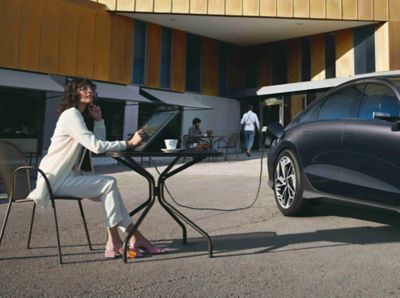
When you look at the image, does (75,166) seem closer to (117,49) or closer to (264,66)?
(117,49)

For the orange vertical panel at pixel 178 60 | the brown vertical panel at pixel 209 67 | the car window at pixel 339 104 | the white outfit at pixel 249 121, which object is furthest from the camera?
the brown vertical panel at pixel 209 67

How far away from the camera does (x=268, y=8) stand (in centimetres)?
1691

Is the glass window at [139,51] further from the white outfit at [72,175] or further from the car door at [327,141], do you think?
the white outfit at [72,175]

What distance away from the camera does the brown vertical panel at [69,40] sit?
14719 millimetres

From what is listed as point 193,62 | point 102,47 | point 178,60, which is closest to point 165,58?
point 178,60

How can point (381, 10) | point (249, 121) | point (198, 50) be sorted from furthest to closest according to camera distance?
1. point (198, 50)
2. point (381, 10)
3. point (249, 121)

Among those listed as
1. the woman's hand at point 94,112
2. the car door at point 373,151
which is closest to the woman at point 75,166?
the woman's hand at point 94,112

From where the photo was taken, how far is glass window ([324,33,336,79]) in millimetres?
19516

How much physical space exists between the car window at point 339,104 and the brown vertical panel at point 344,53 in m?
15.1

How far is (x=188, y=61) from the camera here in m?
20.1

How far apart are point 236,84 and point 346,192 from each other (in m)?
18.9

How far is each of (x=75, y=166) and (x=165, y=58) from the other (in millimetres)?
16194

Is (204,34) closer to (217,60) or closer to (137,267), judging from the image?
(217,60)

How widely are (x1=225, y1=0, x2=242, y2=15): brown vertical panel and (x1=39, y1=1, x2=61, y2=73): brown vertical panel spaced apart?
6.49m
